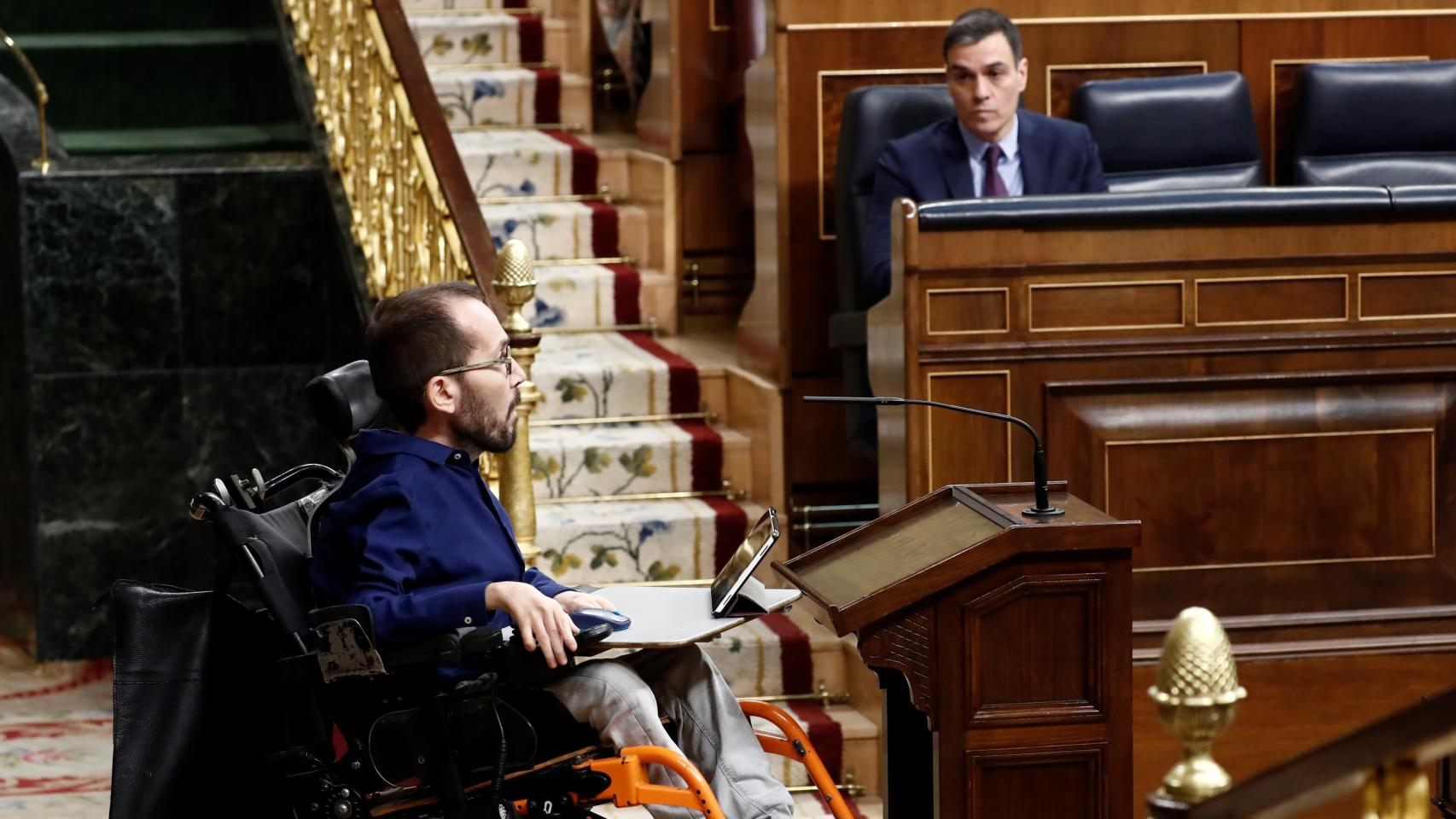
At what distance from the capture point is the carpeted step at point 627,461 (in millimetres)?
4805

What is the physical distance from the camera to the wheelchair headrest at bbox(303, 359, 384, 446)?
9.29 ft

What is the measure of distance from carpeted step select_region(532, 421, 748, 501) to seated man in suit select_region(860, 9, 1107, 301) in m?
0.81

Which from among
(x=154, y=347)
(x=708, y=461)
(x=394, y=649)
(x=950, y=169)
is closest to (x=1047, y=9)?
(x=950, y=169)

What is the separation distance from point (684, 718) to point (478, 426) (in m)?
0.49

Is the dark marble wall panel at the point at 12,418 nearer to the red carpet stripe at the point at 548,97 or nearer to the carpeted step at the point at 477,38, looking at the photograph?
the carpeted step at the point at 477,38

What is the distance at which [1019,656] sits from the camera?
8.38 ft

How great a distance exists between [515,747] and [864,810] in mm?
1624

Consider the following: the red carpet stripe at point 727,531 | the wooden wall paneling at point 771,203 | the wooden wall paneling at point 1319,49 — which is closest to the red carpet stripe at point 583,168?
the wooden wall paneling at point 771,203

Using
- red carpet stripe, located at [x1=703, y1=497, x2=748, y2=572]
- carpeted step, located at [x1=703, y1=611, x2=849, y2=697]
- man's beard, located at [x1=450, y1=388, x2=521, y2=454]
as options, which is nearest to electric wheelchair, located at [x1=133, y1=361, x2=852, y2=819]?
man's beard, located at [x1=450, y1=388, x2=521, y2=454]

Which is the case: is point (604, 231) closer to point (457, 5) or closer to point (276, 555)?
point (457, 5)

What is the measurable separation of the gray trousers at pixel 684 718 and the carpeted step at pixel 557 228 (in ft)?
10.0

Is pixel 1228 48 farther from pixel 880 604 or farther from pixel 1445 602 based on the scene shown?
pixel 880 604

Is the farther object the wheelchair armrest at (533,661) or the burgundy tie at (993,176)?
the burgundy tie at (993,176)

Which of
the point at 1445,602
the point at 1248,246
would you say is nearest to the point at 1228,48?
the point at 1248,246
